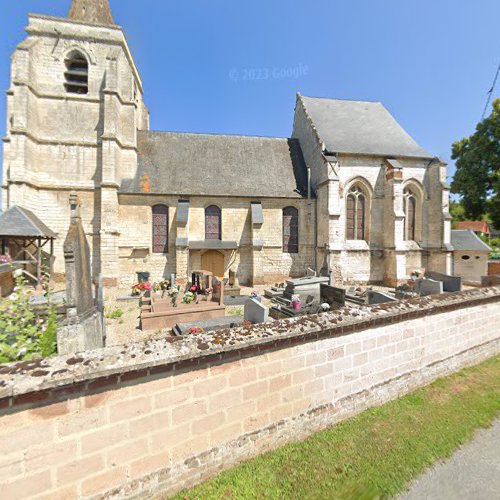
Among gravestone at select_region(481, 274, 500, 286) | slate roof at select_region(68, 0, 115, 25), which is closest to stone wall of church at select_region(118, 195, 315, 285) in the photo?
gravestone at select_region(481, 274, 500, 286)

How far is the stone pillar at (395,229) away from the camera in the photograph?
14094mm

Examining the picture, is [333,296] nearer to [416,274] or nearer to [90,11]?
[416,274]

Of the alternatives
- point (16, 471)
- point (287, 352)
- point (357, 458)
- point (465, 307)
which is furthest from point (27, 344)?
point (465, 307)

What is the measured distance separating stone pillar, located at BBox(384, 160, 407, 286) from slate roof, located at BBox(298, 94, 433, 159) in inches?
62.7

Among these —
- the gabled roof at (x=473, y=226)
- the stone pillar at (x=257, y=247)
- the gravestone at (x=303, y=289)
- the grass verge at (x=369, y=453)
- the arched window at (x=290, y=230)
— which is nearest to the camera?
the grass verge at (x=369, y=453)

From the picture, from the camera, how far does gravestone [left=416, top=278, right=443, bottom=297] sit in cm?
923

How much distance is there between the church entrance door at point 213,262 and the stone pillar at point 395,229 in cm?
1024

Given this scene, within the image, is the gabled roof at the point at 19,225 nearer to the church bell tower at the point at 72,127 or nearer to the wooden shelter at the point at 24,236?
the wooden shelter at the point at 24,236

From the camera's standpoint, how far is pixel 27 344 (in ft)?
7.97

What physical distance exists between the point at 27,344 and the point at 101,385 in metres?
1.12

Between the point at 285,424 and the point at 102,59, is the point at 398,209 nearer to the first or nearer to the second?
the point at 285,424

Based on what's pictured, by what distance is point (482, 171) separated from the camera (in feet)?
59.4

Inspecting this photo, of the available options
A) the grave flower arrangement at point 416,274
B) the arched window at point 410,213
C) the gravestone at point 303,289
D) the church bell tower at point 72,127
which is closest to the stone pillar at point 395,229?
the grave flower arrangement at point 416,274

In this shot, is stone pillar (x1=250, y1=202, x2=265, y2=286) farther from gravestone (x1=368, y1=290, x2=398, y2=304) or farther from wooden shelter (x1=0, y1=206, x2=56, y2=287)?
wooden shelter (x1=0, y1=206, x2=56, y2=287)
